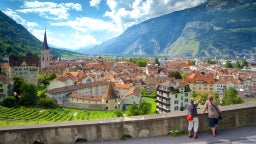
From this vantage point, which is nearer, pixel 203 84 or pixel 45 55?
pixel 203 84

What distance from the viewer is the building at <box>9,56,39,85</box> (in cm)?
9231

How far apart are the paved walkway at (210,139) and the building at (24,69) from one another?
89.9m

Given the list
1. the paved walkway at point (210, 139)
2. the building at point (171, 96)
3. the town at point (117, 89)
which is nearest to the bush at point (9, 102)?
the town at point (117, 89)

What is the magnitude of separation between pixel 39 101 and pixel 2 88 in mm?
9342

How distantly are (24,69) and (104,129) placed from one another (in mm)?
91821

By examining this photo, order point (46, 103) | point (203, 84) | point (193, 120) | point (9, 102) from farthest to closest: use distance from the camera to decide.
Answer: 1. point (203, 84)
2. point (46, 103)
3. point (9, 102)
4. point (193, 120)

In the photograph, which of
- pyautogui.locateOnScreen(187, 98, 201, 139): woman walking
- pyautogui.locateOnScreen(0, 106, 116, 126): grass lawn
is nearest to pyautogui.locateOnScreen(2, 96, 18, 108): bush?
pyautogui.locateOnScreen(0, 106, 116, 126): grass lawn

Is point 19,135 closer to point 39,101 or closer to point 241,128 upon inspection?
point 241,128

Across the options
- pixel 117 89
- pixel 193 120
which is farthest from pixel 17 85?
pixel 193 120

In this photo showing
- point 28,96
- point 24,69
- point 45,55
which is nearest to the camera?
point 28,96

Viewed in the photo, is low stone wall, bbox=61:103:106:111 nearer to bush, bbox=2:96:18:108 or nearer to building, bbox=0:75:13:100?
bush, bbox=2:96:18:108

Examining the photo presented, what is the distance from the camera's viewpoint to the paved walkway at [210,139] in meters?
8.53

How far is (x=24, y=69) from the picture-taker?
307ft

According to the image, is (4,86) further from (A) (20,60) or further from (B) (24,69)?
(A) (20,60)
